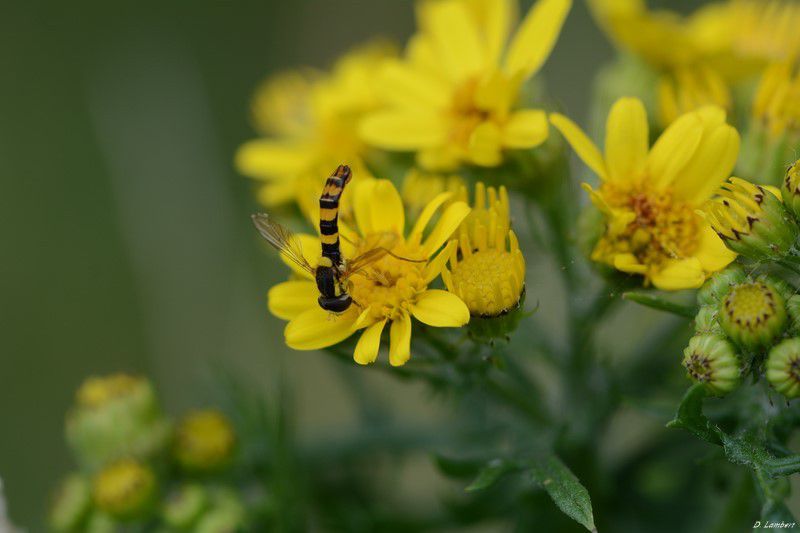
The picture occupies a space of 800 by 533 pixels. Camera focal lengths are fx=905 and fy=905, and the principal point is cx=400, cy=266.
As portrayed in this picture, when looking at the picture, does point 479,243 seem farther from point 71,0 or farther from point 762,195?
point 71,0

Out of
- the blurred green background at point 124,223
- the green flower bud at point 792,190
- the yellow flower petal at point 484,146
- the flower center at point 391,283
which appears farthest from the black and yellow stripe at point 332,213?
the blurred green background at point 124,223

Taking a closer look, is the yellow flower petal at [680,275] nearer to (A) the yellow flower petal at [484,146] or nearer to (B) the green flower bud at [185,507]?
(A) the yellow flower petal at [484,146]

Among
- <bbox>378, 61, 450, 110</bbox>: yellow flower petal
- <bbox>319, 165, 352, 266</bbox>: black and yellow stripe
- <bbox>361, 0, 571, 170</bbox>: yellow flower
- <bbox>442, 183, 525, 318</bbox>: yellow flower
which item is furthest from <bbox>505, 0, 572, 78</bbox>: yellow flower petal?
<bbox>319, 165, 352, 266</bbox>: black and yellow stripe

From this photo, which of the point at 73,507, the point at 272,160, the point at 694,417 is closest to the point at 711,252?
the point at 694,417

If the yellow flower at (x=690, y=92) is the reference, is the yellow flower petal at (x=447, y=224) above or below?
below

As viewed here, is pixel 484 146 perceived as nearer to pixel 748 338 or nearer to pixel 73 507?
pixel 748 338

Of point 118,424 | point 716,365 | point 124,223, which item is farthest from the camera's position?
point 124,223
